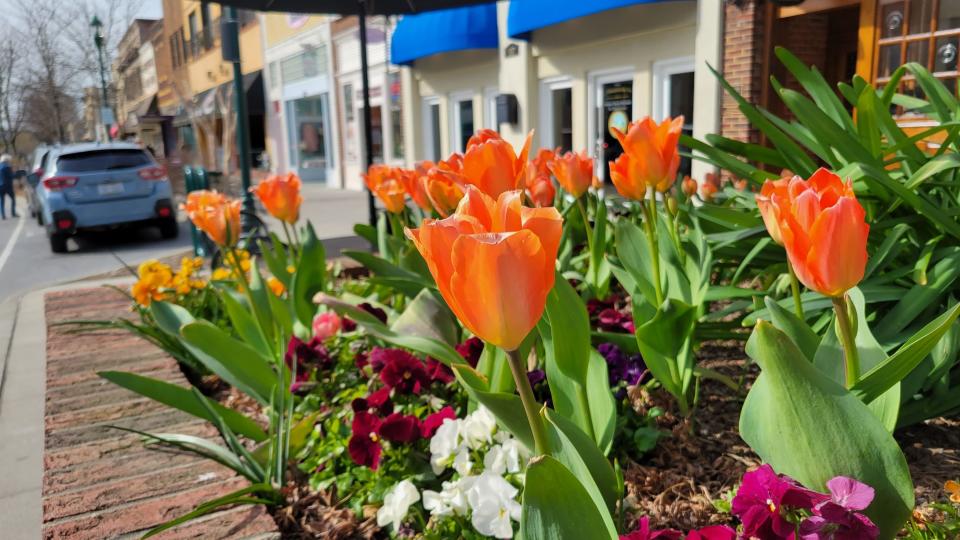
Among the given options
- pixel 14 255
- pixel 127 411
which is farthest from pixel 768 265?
pixel 14 255

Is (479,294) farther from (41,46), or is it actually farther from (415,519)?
(41,46)

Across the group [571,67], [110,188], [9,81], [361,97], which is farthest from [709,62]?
[9,81]

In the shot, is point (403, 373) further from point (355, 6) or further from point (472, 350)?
point (355, 6)

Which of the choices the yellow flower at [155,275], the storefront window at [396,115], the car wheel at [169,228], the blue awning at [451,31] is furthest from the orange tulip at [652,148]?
the storefront window at [396,115]

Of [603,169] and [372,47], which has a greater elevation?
[372,47]

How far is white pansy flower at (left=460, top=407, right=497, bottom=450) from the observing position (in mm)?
1613

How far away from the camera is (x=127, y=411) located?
242 cm

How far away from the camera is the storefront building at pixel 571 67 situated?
8.59 metres

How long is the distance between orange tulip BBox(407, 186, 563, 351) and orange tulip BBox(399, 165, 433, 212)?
1487mm

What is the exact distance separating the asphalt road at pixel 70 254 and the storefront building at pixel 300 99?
23.6ft

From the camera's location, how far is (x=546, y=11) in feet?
32.2

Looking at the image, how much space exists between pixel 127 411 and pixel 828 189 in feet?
7.55

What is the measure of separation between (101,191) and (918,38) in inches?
413

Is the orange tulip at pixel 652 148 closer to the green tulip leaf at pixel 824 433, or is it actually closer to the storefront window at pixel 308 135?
the green tulip leaf at pixel 824 433
